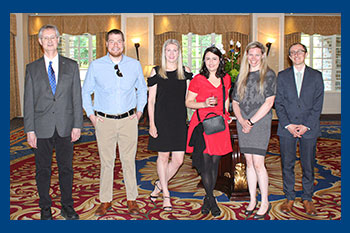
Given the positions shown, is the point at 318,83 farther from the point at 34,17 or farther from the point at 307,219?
the point at 34,17

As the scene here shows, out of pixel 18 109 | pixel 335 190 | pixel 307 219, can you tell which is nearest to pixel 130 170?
pixel 307 219

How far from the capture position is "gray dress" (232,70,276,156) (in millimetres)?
3109

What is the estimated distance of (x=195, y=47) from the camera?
38.2 ft

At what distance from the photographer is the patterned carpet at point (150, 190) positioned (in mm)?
3357

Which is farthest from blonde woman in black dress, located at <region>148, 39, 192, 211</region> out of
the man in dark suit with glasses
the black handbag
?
the black handbag

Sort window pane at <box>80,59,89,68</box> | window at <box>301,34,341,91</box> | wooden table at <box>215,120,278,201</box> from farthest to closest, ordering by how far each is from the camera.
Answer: window at <box>301,34,341,91</box> → window pane at <box>80,59,89,68</box> → wooden table at <box>215,120,278,201</box>

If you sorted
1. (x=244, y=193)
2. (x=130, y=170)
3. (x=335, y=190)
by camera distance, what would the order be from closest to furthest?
(x=130, y=170)
(x=244, y=193)
(x=335, y=190)

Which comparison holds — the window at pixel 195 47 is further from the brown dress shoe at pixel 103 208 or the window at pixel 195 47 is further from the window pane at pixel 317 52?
the brown dress shoe at pixel 103 208

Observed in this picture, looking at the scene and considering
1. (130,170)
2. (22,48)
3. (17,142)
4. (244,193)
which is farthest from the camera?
(22,48)

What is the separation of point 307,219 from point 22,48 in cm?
999

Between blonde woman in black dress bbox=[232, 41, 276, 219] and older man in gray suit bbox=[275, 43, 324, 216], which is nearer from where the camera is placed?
blonde woman in black dress bbox=[232, 41, 276, 219]

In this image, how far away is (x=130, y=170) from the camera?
3.37 m

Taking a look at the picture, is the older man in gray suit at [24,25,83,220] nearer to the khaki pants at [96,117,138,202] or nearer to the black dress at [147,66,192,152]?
the khaki pants at [96,117,138,202]

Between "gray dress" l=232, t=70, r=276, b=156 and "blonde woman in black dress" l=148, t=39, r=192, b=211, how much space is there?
22.7 inches
